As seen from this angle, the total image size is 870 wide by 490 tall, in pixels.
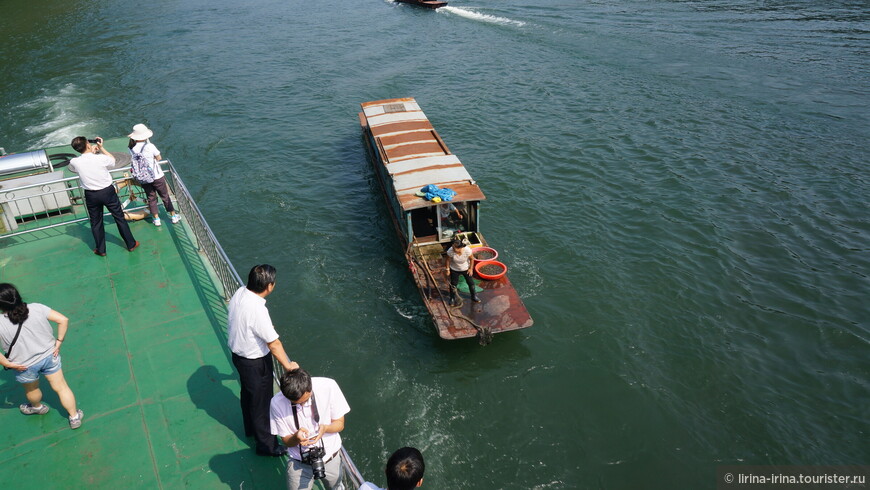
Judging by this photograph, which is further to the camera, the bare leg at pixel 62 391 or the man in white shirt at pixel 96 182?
the man in white shirt at pixel 96 182

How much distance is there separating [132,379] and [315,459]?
421cm

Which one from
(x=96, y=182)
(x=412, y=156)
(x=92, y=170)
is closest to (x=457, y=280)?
(x=412, y=156)

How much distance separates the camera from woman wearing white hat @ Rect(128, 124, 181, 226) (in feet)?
36.2

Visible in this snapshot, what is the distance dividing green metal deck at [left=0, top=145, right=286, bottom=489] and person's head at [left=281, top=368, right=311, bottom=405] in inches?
86.3

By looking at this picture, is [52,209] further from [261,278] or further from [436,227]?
[436,227]

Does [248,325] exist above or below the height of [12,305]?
above

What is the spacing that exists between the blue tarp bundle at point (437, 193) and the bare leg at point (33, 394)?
9296mm

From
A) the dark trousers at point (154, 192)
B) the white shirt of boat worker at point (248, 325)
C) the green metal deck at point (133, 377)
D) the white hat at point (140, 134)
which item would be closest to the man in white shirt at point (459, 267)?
the green metal deck at point (133, 377)

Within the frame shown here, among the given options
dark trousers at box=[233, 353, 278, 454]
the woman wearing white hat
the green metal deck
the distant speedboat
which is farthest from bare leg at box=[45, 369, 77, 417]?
the distant speedboat

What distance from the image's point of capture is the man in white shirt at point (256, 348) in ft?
19.4

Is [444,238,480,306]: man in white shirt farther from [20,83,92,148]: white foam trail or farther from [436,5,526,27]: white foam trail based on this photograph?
[436,5,526,27]: white foam trail

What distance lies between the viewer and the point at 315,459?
18.3 ft

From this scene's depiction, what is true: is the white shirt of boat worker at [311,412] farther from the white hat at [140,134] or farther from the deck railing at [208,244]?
the white hat at [140,134]

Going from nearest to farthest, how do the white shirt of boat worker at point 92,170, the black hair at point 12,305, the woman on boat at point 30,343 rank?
the black hair at point 12,305 < the woman on boat at point 30,343 < the white shirt of boat worker at point 92,170
